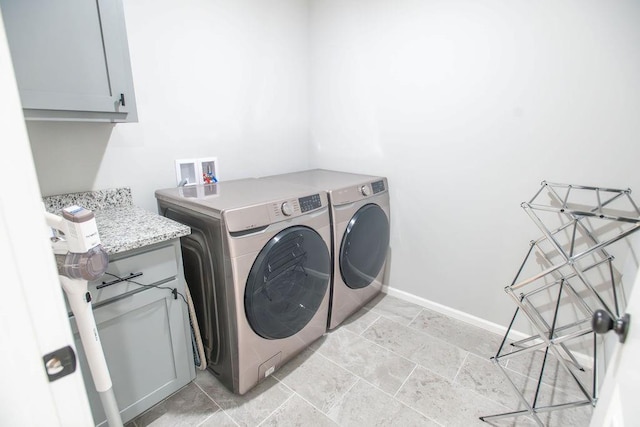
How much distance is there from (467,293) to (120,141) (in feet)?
7.40

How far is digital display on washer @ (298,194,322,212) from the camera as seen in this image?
5.01 feet

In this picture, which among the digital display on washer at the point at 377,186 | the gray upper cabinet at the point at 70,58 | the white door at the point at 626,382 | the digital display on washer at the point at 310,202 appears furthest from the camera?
the digital display on washer at the point at 377,186

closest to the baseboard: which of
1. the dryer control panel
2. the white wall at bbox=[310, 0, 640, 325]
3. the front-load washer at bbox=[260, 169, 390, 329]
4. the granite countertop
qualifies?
the white wall at bbox=[310, 0, 640, 325]

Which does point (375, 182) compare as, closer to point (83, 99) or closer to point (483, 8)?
point (483, 8)

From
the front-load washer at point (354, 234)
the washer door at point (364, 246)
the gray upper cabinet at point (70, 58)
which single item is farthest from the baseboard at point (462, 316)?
the gray upper cabinet at point (70, 58)

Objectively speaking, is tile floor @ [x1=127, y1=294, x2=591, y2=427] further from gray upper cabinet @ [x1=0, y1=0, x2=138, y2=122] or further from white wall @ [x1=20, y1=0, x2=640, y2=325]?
gray upper cabinet @ [x1=0, y1=0, x2=138, y2=122]

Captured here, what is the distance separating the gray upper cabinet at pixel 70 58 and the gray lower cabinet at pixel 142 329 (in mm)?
590

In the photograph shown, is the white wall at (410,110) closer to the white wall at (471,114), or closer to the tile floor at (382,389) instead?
the white wall at (471,114)

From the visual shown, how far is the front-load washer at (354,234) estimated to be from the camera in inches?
70.1

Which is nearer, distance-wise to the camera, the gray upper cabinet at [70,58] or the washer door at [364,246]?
the gray upper cabinet at [70,58]

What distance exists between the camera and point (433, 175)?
79.1 inches

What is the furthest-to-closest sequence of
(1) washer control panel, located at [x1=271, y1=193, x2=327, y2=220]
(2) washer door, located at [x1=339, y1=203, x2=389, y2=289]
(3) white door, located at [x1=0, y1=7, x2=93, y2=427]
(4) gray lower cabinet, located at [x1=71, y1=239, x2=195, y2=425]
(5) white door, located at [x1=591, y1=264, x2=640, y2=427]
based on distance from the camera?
(2) washer door, located at [x1=339, y1=203, x2=389, y2=289], (1) washer control panel, located at [x1=271, y1=193, x2=327, y2=220], (4) gray lower cabinet, located at [x1=71, y1=239, x2=195, y2=425], (5) white door, located at [x1=591, y1=264, x2=640, y2=427], (3) white door, located at [x1=0, y1=7, x2=93, y2=427]

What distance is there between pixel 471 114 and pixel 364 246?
3.34 ft

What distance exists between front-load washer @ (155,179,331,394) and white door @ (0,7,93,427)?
787 millimetres
